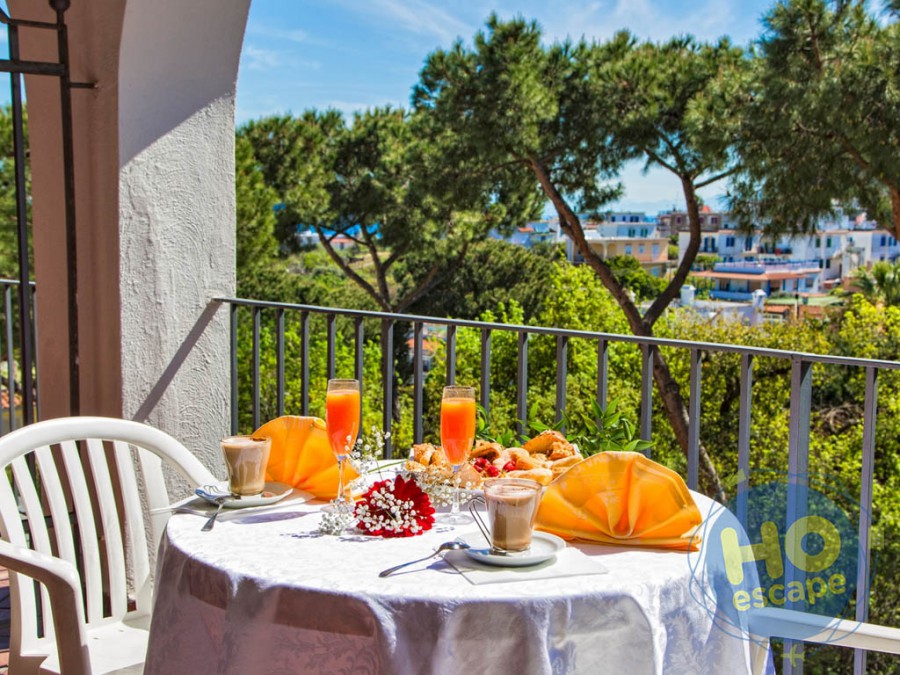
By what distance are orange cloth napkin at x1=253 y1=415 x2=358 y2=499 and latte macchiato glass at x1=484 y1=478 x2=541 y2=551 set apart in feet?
1.24

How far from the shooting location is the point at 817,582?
56.0 inches

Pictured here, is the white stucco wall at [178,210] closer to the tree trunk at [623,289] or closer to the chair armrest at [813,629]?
the chair armrest at [813,629]

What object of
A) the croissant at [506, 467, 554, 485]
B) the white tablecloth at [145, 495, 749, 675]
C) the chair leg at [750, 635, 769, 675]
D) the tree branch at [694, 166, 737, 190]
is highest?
the tree branch at [694, 166, 737, 190]

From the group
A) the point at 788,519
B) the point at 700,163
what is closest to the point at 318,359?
the point at 700,163

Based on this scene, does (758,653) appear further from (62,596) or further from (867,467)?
(62,596)

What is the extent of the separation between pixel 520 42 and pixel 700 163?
113 inches

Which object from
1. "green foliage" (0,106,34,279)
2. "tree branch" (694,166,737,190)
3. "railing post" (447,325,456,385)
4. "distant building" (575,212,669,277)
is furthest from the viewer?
"distant building" (575,212,669,277)

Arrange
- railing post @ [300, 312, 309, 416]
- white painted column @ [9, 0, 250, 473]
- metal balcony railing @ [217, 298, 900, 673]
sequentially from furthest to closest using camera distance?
1. railing post @ [300, 312, 309, 416]
2. white painted column @ [9, 0, 250, 473]
3. metal balcony railing @ [217, 298, 900, 673]

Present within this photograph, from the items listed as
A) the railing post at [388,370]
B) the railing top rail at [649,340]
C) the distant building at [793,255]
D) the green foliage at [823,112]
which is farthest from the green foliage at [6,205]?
the railing post at [388,370]

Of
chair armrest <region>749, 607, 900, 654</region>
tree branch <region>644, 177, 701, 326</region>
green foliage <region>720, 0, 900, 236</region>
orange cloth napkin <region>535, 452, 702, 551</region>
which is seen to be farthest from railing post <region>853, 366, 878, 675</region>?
tree branch <region>644, 177, 701, 326</region>

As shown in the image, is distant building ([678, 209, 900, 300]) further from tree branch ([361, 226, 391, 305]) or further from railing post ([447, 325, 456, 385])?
railing post ([447, 325, 456, 385])

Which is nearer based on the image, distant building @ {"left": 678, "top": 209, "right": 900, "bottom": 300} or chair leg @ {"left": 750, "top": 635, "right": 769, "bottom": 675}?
chair leg @ {"left": 750, "top": 635, "right": 769, "bottom": 675}

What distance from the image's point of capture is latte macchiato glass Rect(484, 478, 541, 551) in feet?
3.72

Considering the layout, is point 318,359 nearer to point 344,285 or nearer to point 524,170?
point 344,285
